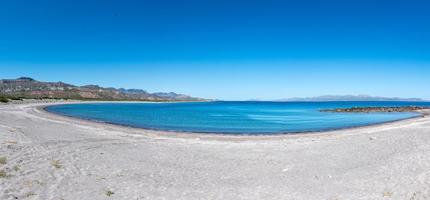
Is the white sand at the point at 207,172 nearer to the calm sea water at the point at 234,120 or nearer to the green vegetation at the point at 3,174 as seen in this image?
the green vegetation at the point at 3,174

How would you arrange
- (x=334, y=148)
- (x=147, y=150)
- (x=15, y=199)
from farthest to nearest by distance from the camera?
(x=334, y=148) < (x=147, y=150) < (x=15, y=199)

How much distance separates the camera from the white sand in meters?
10.7

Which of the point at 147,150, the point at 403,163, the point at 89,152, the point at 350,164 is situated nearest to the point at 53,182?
the point at 89,152

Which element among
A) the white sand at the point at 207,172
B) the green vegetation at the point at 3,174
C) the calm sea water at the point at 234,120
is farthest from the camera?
the calm sea water at the point at 234,120

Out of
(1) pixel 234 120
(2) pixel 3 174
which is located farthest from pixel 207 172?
(1) pixel 234 120

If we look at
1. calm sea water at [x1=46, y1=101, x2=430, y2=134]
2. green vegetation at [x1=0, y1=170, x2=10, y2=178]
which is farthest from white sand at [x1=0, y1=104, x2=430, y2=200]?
calm sea water at [x1=46, y1=101, x2=430, y2=134]

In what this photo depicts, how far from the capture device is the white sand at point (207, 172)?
1069 centimetres

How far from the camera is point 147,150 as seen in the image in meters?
19.5

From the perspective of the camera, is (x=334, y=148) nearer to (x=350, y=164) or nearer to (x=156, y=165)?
(x=350, y=164)

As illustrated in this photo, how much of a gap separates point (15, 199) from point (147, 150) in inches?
414

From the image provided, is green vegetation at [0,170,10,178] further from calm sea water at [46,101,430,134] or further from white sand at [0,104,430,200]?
calm sea water at [46,101,430,134]

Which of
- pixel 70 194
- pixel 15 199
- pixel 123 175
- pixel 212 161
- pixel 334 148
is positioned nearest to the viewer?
pixel 15 199

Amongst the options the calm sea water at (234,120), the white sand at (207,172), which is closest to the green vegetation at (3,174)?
the white sand at (207,172)

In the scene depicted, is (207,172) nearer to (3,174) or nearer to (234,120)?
(3,174)
